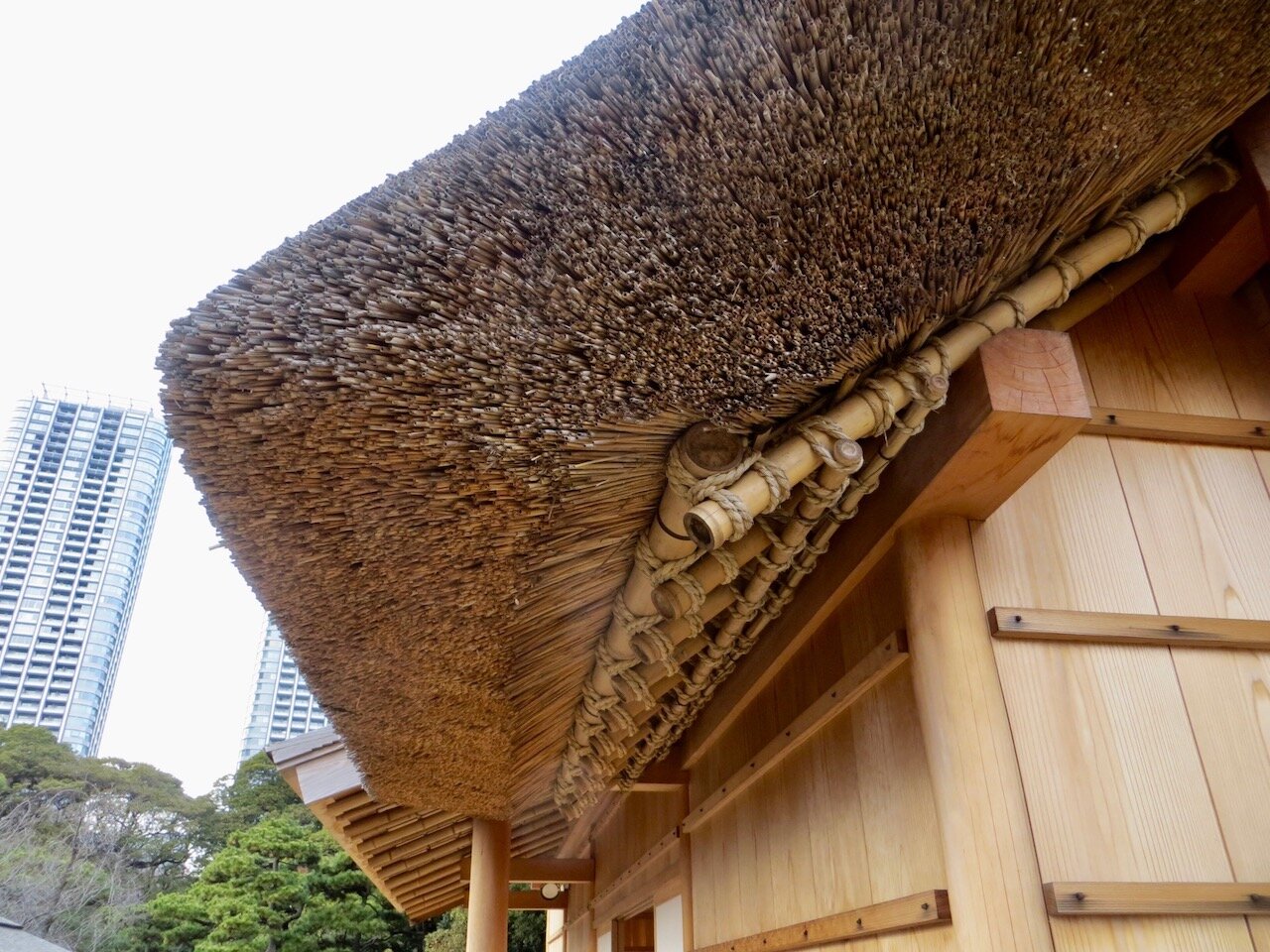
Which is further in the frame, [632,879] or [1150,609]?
[632,879]

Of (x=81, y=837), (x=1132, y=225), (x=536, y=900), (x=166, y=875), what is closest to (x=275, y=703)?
(x=166, y=875)

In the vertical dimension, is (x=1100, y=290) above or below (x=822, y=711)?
above

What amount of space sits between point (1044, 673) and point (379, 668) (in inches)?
59.7

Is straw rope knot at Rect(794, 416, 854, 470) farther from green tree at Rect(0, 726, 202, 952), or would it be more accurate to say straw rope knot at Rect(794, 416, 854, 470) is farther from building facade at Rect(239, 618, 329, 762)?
building facade at Rect(239, 618, 329, 762)

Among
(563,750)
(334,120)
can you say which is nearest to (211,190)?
(334,120)

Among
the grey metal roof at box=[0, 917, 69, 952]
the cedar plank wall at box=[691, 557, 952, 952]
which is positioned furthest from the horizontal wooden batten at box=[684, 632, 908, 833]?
the grey metal roof at box=[0, 917, 69, 952]

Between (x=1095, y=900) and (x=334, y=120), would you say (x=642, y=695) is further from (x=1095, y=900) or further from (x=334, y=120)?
(x=334, y=120)

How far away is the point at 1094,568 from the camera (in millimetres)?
1666

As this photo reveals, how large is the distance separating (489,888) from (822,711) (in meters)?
2.49

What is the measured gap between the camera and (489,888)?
3.76m

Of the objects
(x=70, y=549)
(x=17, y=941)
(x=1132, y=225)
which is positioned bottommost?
(x=17, y=941)

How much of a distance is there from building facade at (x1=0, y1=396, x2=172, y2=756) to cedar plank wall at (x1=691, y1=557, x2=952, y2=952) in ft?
103

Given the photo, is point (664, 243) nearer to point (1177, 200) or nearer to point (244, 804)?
point (1177, 200)

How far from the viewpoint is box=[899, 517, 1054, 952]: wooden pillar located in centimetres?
131
